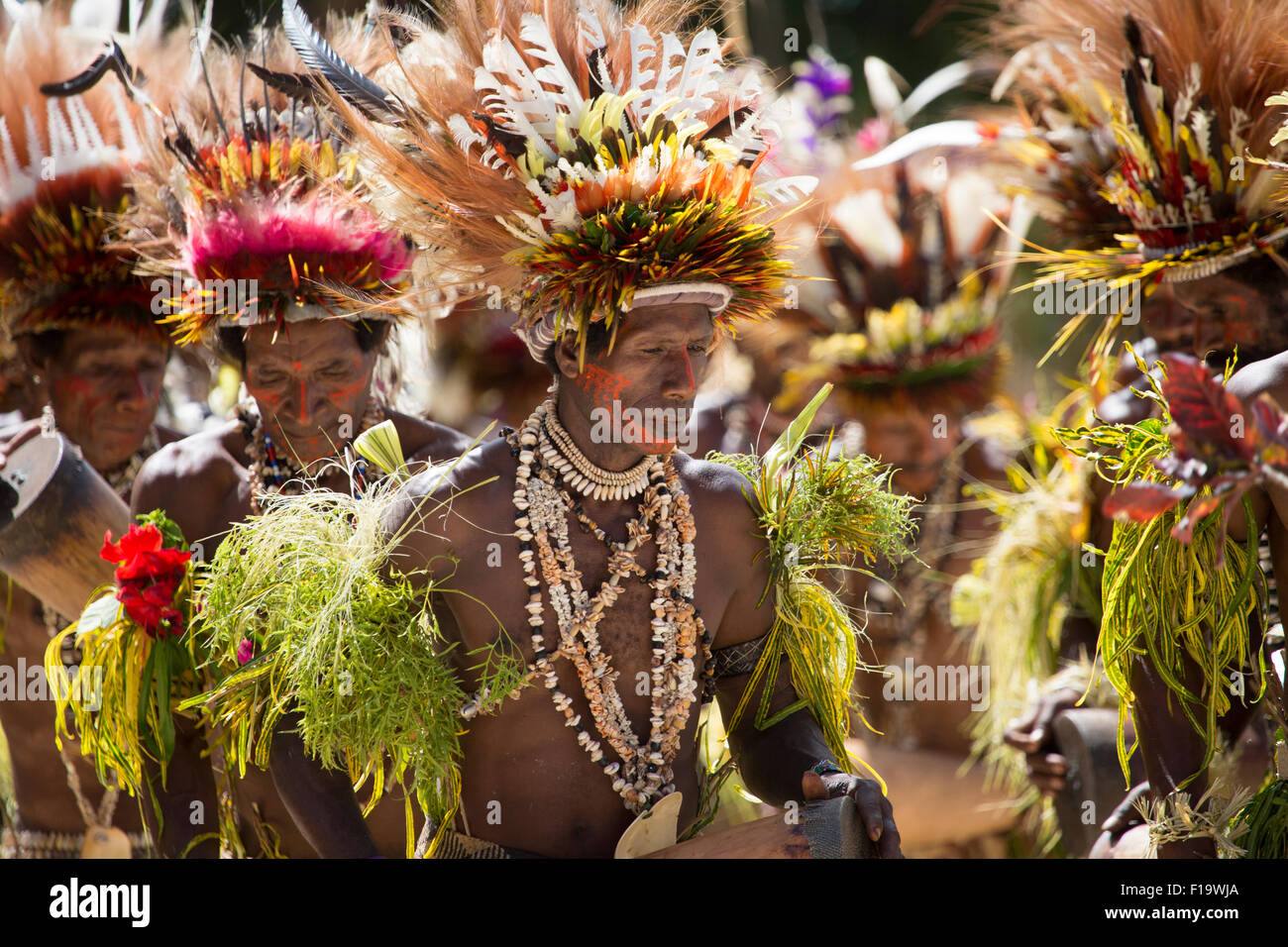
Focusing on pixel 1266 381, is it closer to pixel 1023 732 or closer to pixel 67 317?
pixel 1023 732

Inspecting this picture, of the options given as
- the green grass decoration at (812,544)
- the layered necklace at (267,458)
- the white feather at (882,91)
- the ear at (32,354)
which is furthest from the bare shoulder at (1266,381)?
the white feather at (882,91)

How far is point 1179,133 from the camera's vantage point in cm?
319

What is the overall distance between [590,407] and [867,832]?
1.02m

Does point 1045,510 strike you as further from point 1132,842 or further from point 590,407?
point 590,407

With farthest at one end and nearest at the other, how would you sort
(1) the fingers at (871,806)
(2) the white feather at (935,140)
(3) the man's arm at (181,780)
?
(2) the white feather at (935,140)
(3) the man's arm at (181,780)
(1) the fingers at (871,806)

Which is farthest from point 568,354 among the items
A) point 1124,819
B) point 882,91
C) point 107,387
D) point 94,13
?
point 882,91

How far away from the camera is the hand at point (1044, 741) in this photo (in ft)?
12.9

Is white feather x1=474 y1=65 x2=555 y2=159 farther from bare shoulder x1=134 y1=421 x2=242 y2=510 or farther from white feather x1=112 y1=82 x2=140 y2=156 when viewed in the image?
white feather x1=112 y1=82 x2=140 y2=156

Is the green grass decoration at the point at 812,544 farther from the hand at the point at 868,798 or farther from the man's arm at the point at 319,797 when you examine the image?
the man's arm at the point at 319,797

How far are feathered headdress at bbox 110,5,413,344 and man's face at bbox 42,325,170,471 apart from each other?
23.3 inches

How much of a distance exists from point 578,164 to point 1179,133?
1.67 metres

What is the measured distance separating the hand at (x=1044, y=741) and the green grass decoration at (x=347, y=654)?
2.11 m

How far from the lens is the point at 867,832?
2.41m

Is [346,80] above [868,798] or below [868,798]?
above
